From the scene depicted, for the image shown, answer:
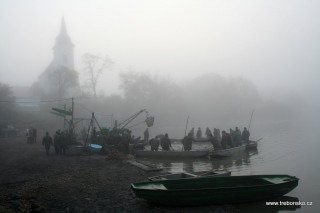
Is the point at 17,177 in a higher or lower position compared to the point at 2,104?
lower

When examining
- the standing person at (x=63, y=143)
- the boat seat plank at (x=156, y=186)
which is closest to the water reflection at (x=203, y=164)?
the standing person at (x=63, y=143)

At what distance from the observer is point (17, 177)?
17.1 m

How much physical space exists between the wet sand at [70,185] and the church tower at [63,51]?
6000 cm

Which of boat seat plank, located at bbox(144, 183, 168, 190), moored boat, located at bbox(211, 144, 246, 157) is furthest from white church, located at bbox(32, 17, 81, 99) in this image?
boat seat plank, located at bbox(144, 183, 168, 190)

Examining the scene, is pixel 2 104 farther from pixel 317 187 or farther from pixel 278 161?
pixel 317 187

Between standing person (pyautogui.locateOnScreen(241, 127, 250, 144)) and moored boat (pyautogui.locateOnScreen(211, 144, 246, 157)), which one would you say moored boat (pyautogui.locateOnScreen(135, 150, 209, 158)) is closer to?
moored boat (pyautogui.locateOnScreen(211, 144, 246, 157))

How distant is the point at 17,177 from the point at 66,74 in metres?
48.6

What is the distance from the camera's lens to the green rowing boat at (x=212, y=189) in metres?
12.4

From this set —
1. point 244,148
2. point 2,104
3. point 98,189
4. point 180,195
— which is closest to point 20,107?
point 2,104

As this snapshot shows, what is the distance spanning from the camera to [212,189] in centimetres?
1275

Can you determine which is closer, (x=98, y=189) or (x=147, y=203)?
(x=147, y=203)

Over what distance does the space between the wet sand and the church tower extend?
6000cm

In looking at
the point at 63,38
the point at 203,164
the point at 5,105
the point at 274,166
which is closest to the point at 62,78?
the point at 5,105

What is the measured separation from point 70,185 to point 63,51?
7115 cm
